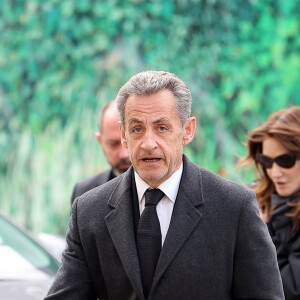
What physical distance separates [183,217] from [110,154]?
7.59 ft

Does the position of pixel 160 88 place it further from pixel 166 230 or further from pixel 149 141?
pixel 166 230

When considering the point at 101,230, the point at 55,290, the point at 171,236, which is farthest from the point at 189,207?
the point at 55,290

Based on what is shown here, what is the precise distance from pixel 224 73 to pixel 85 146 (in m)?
1.70

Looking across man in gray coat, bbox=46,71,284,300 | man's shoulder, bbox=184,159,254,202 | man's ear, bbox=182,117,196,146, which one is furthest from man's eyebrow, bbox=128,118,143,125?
man's shoulder, bbox=184,159,254,202

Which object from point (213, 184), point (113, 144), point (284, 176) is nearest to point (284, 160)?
point (284, 176)

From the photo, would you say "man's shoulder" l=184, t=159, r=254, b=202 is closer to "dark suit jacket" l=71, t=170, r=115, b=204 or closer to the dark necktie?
the dark necktie

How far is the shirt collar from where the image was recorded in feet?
9.20

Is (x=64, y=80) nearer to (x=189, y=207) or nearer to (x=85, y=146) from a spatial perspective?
(x=85, y=146)

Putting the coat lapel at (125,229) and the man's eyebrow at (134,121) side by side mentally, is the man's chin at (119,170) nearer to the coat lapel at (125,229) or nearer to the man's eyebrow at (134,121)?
the coat lapel at (125,229)

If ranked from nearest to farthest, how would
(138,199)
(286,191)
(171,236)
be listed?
(171,236) < (138,199) < (286,191)

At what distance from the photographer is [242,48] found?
772 cm

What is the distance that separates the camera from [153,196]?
9.14ft

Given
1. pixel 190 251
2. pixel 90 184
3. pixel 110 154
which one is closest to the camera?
pixel 190 251

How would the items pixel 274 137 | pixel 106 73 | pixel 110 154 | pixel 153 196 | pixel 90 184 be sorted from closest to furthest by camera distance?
1. pixel 153 196
2. pixel 274 137
3. pixel 90 184
4. pixel 110 154
5. pixel 106 73
